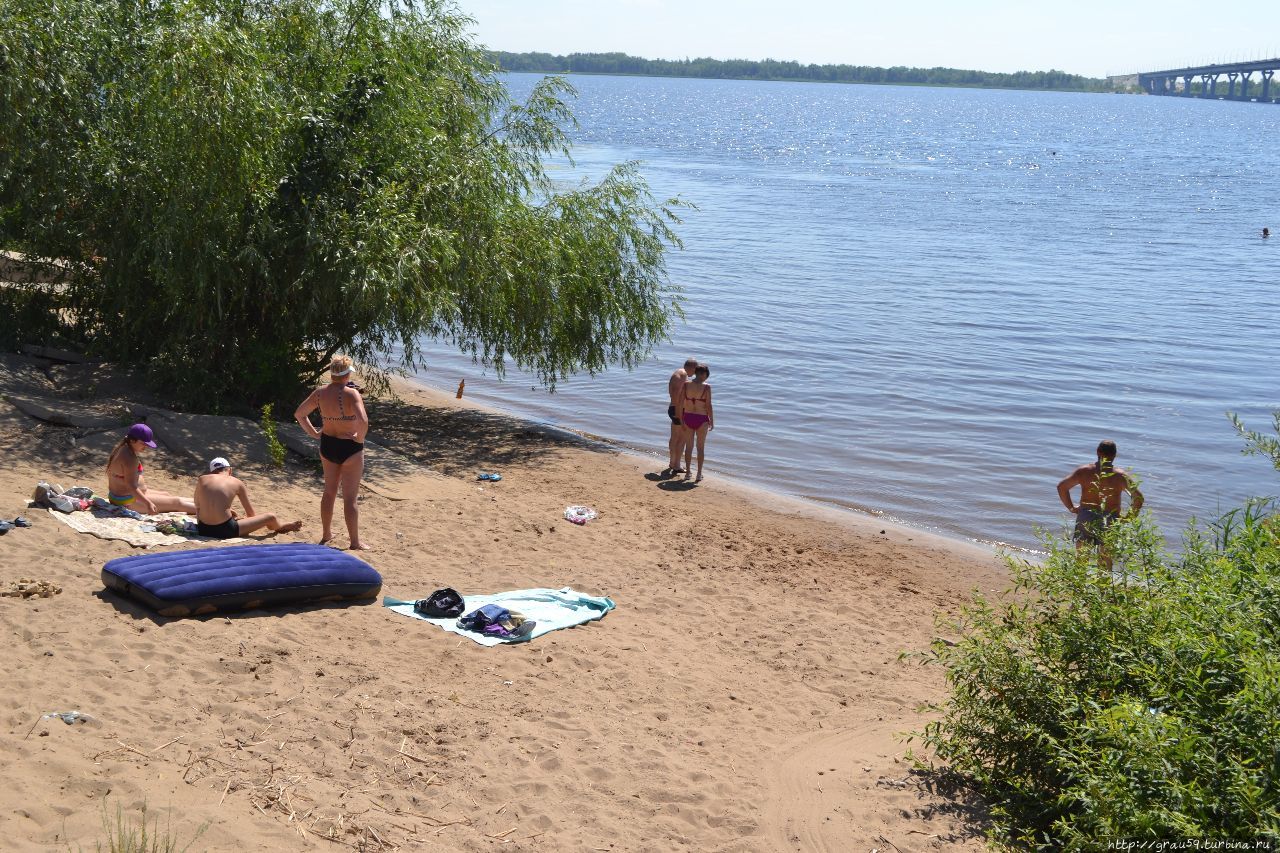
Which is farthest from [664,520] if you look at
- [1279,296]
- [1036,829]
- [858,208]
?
[858,208]

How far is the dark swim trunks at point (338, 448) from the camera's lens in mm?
9766

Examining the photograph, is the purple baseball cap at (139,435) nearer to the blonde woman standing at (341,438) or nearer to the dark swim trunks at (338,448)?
the blonde woman standing at (341,438)

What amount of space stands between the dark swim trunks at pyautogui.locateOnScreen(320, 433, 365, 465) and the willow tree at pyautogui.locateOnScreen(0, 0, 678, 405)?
316 cm

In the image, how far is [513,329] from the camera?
51.3 ft

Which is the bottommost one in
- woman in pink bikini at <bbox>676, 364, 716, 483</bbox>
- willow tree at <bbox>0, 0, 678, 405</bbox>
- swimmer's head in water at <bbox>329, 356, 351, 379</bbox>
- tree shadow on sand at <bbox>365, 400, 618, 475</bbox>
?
tree shadow on sand at <bbox>365, 400, 618, 475</bbox>

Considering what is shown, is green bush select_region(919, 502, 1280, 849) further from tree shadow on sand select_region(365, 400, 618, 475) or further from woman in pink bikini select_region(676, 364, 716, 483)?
tree shadow on sand select_region(365, 400, 618, 475)

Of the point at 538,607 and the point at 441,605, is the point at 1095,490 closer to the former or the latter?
the point at 538,607

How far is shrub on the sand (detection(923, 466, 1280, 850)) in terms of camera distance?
5055 millimetres

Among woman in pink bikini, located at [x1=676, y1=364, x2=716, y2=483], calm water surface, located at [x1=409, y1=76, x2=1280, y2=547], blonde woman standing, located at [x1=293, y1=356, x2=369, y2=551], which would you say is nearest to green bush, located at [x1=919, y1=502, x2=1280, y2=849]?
A: blonde woman standing, located at [x1=293, y1=356, x2=369, y2=551]

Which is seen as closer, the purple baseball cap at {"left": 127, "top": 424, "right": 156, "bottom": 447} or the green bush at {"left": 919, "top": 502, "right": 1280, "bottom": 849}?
the green bush at {"left": 919, "top": 502, "right": 1280, "bottom": 849}

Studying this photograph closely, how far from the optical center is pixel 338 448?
9781 millimetres

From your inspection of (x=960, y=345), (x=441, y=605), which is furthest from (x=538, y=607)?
(x=960, y=345)

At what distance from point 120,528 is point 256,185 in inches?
196

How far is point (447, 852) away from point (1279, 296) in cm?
3233
